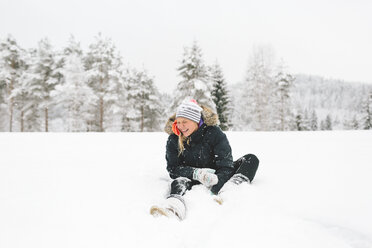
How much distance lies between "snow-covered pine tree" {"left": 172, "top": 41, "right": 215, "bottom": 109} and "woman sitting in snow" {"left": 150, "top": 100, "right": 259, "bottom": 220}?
591 inches

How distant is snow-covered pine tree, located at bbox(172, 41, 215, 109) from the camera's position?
1759cm

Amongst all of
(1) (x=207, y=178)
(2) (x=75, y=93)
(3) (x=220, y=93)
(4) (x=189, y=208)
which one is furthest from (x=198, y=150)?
(2) (x=75, y=93)

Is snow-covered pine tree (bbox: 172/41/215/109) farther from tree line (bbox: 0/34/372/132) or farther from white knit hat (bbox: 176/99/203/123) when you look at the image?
white knit hat (bbox: 176/99/203/123)

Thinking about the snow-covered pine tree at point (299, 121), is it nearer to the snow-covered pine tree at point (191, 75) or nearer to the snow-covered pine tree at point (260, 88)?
the snow-covered pine tree at point (260, 88)

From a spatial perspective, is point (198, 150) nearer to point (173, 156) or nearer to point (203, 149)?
point (203, 149)

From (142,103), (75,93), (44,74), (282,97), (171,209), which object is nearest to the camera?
(171,209)

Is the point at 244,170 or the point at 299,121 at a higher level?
the point at 299,121

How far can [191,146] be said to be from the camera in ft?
8.28

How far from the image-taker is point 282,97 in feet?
72.8

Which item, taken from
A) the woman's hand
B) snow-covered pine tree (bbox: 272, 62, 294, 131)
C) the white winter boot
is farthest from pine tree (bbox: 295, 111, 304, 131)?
the white winter boot

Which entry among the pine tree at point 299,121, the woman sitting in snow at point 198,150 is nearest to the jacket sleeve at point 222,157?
the woman sitting in snow at point 198,150

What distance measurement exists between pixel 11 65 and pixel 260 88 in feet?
75.5

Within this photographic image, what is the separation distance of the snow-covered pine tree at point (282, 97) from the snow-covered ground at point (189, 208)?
20266 mm

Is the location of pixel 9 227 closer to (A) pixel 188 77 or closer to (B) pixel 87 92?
(A) pixel 188 77
